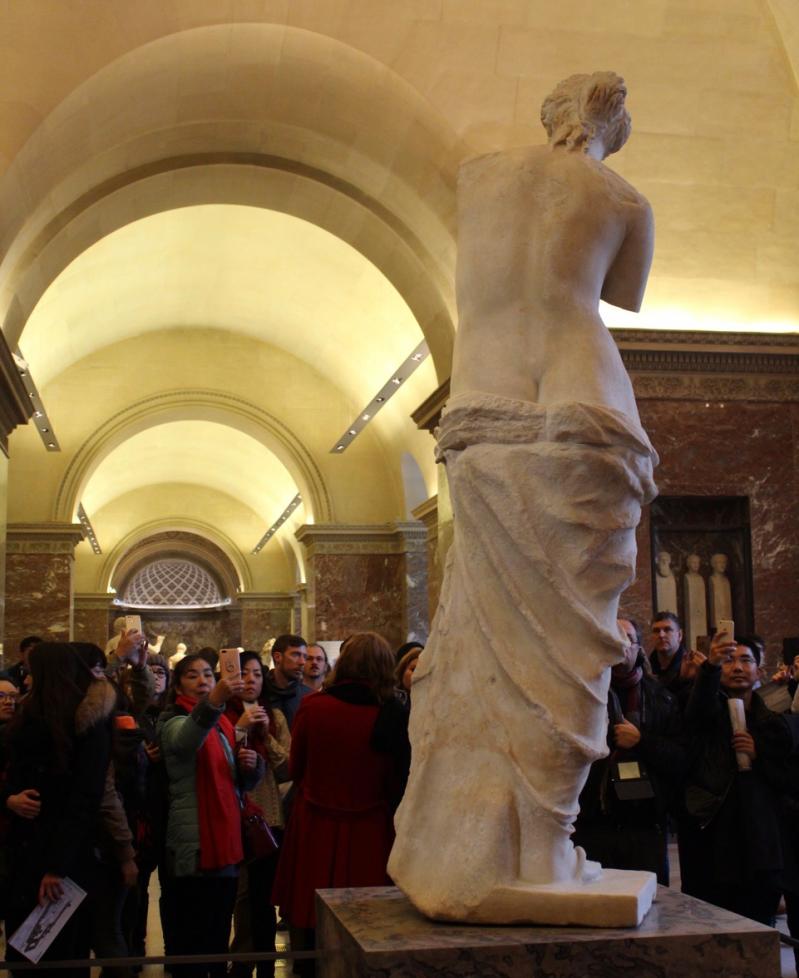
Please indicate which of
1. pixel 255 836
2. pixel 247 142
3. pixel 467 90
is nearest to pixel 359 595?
pixel 247 142

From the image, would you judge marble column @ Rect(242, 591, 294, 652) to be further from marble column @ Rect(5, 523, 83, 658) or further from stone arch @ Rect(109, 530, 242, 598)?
marble column @ Rect(5, 523, 83, 658)

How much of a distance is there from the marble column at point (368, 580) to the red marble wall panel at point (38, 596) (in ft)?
11.8

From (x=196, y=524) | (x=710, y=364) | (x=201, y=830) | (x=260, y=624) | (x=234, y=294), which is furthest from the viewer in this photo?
(x=196, y=524)

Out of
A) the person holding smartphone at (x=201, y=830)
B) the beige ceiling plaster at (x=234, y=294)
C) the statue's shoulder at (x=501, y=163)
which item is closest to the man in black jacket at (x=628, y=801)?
the person holding smartphone at (x=201, y=830)

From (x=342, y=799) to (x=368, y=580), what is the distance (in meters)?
14.4

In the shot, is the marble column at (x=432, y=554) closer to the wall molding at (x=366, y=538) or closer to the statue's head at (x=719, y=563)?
the wall molding at (x=366, y=538)

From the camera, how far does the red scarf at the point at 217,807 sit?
4984 millimetres

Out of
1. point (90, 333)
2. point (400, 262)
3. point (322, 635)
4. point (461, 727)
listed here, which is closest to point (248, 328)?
point (90, 333)

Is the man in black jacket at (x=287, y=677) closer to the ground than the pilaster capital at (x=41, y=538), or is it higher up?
closer to the ground

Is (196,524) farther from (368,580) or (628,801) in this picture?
(628,801)

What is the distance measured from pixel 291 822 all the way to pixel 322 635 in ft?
45.5

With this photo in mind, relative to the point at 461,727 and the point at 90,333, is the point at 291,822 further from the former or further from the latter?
the point at 90,333

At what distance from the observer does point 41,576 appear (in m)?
17.7

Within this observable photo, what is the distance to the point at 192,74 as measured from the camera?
9664mm
